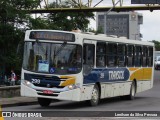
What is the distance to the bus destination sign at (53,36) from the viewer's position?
780 inches

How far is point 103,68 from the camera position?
22.0 m

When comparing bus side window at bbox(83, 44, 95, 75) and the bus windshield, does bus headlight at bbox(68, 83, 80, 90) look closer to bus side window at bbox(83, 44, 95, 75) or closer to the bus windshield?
the bus windshield

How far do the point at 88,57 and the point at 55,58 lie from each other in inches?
58.0

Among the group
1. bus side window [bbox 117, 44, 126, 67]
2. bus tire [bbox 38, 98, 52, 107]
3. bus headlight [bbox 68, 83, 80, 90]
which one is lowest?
bus tire [bbox 38, 98, 52, 107]

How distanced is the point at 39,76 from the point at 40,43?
1.20 m

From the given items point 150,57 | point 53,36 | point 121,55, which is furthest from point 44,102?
point 150,57

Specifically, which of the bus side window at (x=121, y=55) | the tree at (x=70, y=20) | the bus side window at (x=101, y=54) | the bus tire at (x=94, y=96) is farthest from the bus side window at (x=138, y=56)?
the tree at (x=70, y=20)

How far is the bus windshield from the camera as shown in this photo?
19.6 metres

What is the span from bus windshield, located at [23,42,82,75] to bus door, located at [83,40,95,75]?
1.07ft

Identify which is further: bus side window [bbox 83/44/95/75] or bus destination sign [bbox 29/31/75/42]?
bus side window [bbox 83/44/95/75]

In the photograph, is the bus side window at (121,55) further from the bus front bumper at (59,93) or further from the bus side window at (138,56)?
the bus front bumper at (59,93)

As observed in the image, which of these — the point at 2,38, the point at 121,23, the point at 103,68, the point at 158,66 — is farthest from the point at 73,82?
the point at 121,23

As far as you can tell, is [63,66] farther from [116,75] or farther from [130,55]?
[130,55]

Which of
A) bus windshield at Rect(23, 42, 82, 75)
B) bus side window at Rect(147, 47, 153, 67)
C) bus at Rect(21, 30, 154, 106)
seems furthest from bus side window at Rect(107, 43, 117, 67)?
bus side window at Rect(147, 47, 153, 67)
